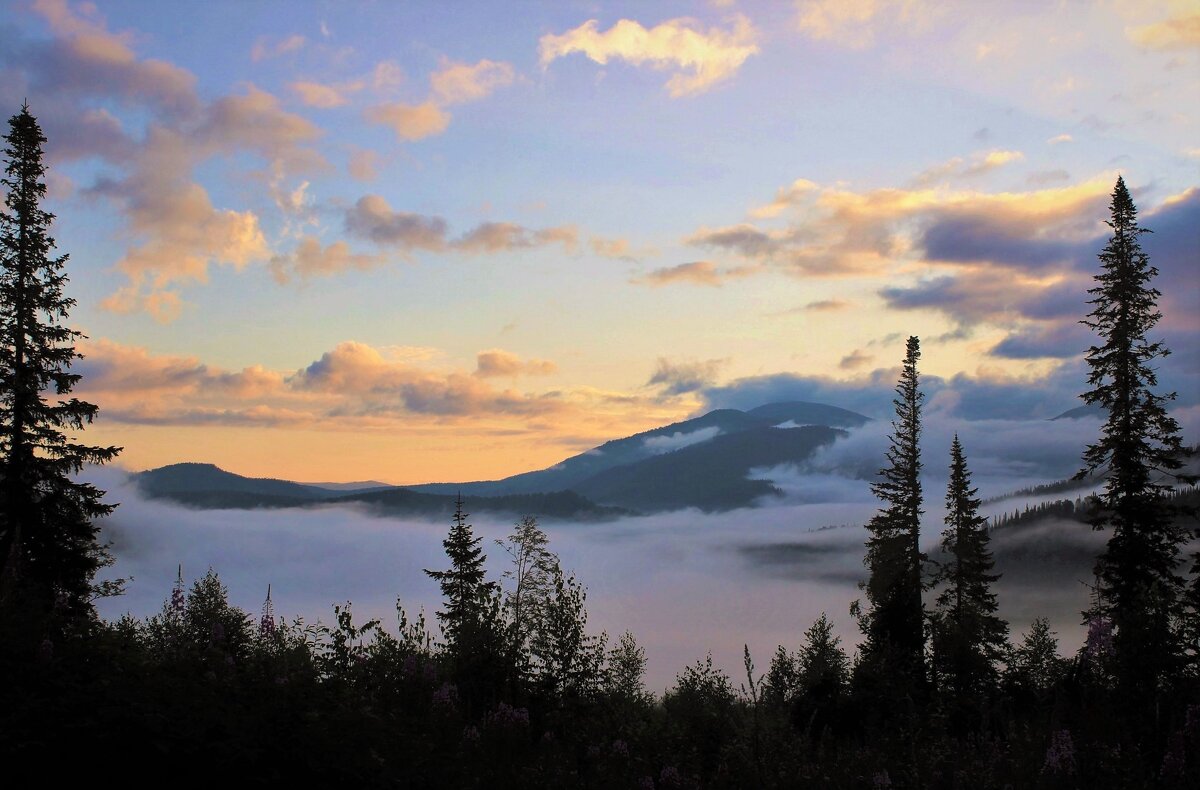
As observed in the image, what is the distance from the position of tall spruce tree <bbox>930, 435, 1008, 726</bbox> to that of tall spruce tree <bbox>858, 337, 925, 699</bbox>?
4.57 ft

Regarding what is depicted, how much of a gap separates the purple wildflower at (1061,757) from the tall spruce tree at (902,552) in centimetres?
3419

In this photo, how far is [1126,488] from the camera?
32.7 m

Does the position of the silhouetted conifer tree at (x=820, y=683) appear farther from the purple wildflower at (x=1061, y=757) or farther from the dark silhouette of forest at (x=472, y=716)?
the purple wildflower at (x=1061, y=757)

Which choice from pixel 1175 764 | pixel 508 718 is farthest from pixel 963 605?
pixel 508 718

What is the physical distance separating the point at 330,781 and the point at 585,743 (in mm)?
3908

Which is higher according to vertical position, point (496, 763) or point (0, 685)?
point (0, 685)

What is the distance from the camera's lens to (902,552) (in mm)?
45719

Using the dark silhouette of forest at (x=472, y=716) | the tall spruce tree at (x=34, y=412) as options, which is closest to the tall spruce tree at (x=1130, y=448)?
the dark silhouette of forest at (x=472, y=716)

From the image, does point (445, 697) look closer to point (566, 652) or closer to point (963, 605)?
point (566, 652)

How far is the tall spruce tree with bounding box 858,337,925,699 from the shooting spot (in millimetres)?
44500

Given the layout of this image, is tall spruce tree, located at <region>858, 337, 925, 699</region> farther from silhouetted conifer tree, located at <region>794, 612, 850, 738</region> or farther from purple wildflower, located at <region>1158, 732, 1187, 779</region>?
purple wildflower, located at <region>1158, 732, 1187, 779</region>

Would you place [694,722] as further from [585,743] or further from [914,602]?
[914,602]

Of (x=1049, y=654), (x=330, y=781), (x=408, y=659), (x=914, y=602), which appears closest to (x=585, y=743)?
(x=408, y=659)

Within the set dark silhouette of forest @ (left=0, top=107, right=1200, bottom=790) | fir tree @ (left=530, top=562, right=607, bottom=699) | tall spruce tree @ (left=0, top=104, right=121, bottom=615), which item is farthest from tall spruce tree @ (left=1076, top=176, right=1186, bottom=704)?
tall spruce tree @ (left=0, top=104, right=121, bottom=615)
